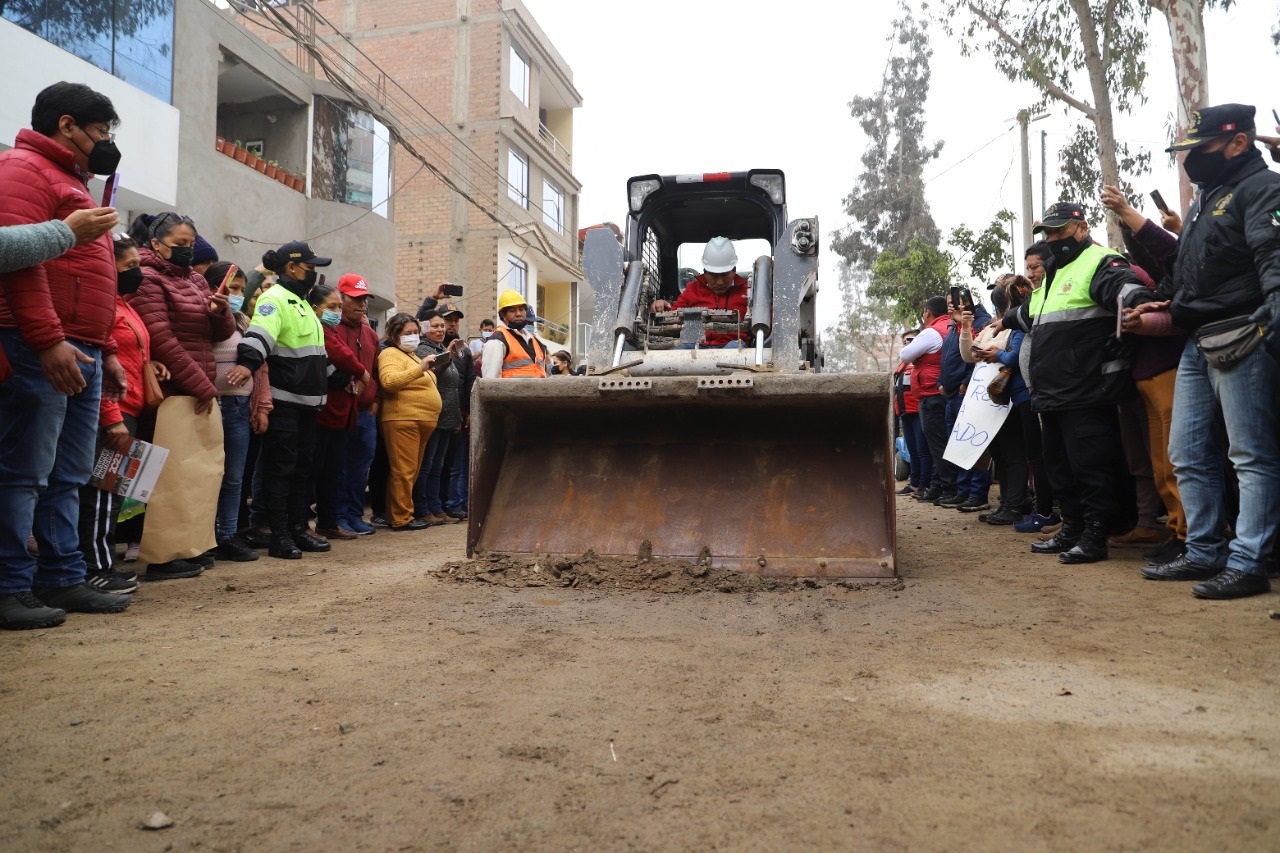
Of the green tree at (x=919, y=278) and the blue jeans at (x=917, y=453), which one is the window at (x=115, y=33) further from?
the green tree at (x=919, y=278)

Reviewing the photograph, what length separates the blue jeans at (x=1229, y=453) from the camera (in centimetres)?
369

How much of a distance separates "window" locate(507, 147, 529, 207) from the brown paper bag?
18.6m

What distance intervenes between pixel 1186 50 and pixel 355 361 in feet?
36.3

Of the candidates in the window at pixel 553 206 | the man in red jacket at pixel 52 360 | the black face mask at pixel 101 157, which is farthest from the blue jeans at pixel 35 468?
the window at pixel 553 206

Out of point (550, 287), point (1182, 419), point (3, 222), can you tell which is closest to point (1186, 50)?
point (1182, 419)

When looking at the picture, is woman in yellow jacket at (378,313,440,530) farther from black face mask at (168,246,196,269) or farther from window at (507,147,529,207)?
window at (507,147,529,207)

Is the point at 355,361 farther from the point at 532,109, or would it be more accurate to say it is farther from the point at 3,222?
the point at 532,109

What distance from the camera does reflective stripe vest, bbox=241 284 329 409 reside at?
5492 millimetres

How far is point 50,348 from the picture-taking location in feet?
11.1

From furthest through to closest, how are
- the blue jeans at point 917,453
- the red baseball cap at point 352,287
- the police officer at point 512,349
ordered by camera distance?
1. the blue jeans at point 917,453
2. the police officer at point 512,349
3. the red baseball cap at point 352,287

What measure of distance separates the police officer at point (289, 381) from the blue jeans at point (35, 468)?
1673mm

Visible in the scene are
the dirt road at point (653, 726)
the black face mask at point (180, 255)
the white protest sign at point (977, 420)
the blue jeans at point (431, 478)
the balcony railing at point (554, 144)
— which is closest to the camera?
the dirt road at point (653, 726)

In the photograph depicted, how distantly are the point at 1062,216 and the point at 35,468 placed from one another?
506 cm

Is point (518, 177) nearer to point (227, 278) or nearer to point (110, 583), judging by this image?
point (227, 278)
